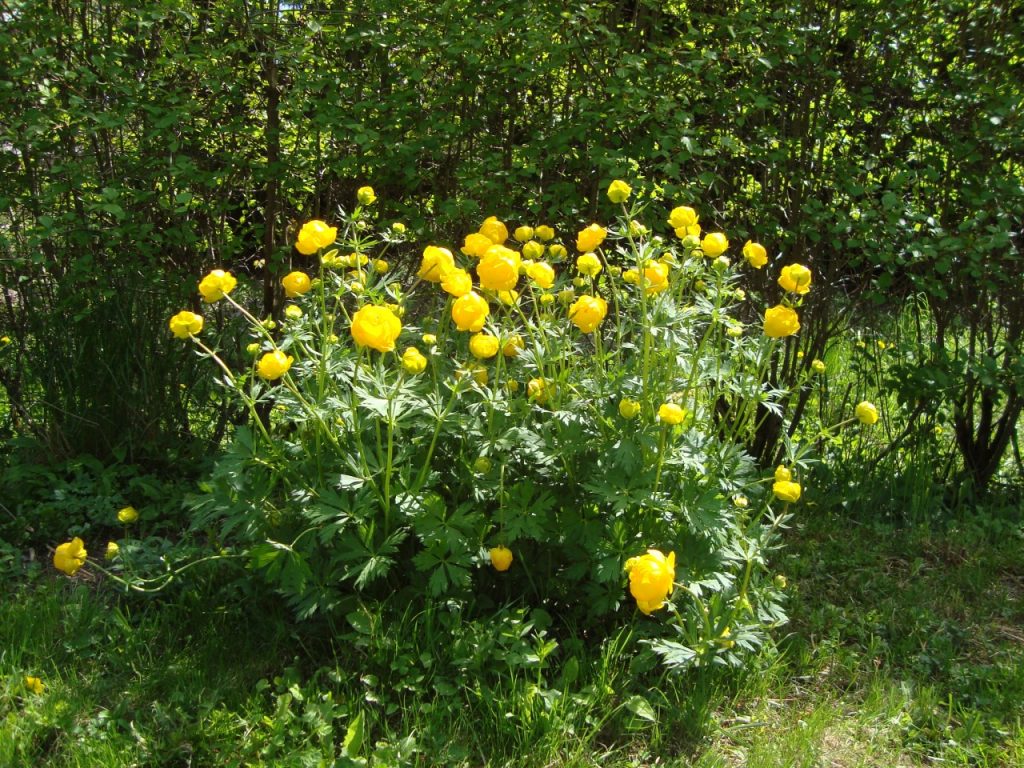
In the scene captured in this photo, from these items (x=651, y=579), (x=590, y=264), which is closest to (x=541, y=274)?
(x=590, y=264)

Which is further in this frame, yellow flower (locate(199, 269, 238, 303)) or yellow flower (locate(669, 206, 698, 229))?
yellow flower (locate(669, 206, 698, 229))

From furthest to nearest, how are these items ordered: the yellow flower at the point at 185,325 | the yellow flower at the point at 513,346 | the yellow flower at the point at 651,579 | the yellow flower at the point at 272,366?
the yellow flower at the point at 513,346
the yellow flower at the point at 185,325
the yellow flower at the point at 272,366
the yellow flower at the point at 651,579

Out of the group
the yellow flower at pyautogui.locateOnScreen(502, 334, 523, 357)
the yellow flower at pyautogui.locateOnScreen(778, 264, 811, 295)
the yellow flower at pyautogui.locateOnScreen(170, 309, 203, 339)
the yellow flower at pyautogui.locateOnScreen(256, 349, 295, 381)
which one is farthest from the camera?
the yellow flower at pyautogui.locateOnScreen(502, 334, 523, 357)

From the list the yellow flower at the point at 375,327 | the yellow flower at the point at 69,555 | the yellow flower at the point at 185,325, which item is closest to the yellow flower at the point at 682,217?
the yellow flower at the point at 375,327

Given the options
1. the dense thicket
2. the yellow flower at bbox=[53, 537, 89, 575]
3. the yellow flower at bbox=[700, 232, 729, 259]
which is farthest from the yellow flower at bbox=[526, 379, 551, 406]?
the yellow flower at bbox=[53, 537, 89, 575]

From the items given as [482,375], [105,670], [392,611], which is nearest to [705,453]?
[482,375]

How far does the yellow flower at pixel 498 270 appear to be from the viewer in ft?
7.37

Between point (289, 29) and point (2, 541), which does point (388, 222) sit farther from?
point (2, 541)

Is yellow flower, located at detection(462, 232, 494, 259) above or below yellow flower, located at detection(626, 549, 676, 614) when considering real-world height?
above

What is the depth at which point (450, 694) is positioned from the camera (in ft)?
7.61

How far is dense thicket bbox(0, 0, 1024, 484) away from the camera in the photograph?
11.2ft

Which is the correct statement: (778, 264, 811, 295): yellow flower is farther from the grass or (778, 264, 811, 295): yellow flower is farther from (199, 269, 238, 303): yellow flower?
(199, 269, 238, 303): yellow flower

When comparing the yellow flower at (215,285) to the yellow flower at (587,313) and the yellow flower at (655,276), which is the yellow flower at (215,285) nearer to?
the yellow flower at (587,313)

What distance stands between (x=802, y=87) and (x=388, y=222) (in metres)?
1.78
